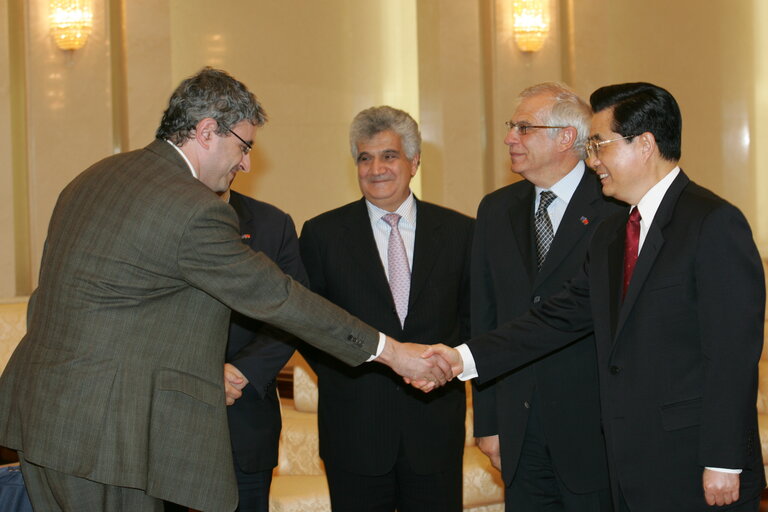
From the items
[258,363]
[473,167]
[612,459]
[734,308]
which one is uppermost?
[473,167]

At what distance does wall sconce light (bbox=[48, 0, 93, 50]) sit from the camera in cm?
611

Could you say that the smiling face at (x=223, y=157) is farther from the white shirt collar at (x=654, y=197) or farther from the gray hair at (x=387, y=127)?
the white shirt collar at (x=654, y=197)

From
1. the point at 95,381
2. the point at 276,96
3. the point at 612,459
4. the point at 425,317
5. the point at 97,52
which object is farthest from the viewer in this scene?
the point at 276,96

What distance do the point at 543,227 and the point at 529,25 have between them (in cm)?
426

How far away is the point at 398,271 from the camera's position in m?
3.34

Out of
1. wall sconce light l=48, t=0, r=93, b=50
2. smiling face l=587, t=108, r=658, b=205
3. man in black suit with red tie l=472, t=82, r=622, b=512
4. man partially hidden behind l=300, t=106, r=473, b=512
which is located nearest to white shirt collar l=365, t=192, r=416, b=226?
man partially hidden behind l=300, t=106, r=473, b=512

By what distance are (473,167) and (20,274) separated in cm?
348

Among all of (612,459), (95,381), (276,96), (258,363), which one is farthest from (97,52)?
(612,459)

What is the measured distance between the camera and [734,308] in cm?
224

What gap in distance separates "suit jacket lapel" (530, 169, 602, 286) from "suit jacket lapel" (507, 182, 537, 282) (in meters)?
0.06

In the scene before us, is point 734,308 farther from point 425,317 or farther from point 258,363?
point 258,363

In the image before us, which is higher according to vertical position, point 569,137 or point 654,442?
point 569,137

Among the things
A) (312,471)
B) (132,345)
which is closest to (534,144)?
(132,345)

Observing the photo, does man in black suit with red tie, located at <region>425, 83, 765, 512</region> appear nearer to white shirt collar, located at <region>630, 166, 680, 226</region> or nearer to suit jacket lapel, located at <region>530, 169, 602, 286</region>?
white shirt collar, located at <region>630, 166, 680, 226</region>
